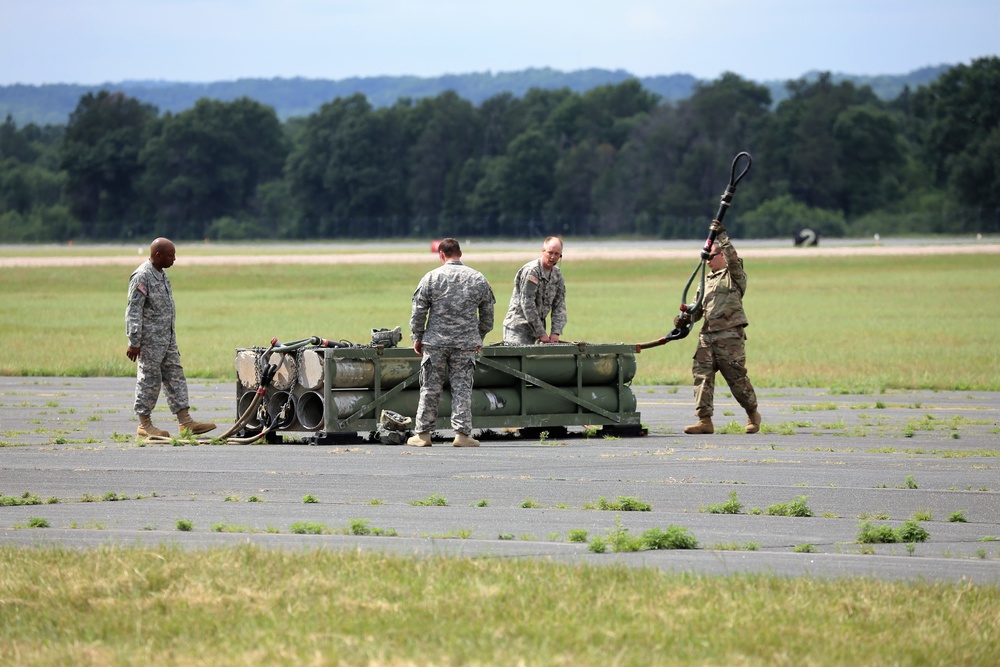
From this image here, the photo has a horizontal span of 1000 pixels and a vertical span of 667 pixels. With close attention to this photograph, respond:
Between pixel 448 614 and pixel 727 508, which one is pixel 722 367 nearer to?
pixel 727 508

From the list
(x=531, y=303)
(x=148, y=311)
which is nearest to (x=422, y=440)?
(x=531, y=303)

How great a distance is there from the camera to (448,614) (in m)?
7.59

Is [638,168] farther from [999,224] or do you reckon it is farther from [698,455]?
[698,455]

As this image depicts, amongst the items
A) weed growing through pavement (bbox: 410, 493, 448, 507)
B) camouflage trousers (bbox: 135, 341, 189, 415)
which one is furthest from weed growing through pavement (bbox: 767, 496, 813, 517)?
camouflage trousers (bbox: 135, 341, 189, 415)

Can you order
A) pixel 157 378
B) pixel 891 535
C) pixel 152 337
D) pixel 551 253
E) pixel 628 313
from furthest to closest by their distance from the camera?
pixel 628 313 → pixel 551 253 → pixel 157 378 → pixel 152 337 → pixel 891 535

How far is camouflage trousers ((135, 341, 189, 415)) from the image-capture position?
16.0 metres

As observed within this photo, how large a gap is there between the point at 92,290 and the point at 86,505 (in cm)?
4880

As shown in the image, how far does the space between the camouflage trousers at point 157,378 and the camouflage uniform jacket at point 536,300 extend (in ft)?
12.5

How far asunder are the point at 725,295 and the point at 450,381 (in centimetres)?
342

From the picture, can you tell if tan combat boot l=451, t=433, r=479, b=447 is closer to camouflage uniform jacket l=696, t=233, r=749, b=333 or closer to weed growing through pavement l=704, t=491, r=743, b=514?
camouflage uniform jacket l=696, t=233, r=749, b=333

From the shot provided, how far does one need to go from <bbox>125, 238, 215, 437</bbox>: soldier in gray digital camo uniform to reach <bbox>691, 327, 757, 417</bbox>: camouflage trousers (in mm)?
5859

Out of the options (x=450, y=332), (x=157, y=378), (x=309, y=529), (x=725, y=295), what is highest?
(x=725, y=295)

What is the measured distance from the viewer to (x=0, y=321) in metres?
42.1

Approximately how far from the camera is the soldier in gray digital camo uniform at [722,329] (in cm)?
1669
